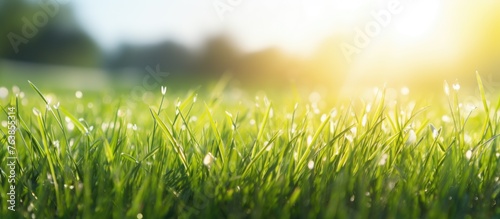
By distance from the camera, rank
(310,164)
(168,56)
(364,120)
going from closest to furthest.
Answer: (310,164) < (364,120) < (168,56)

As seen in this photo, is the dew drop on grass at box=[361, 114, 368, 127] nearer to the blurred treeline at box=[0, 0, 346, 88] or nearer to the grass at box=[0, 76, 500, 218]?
the grass at box=[0, 76, 500, 218]


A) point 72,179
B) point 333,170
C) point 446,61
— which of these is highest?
point 446,61

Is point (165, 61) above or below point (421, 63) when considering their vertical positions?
above

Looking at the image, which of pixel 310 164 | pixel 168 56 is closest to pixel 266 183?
pixel 310 164

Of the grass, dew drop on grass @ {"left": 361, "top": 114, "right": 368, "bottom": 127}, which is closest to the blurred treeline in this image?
dew drop on grass @ {"left": 361, "top": 114, "right": 368, "bottom": 127}

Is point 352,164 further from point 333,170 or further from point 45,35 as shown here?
point 45,35

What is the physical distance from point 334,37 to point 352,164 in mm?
12403

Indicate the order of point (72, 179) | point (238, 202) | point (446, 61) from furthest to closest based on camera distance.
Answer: point (446, 61) → point (72, 179) → point (238, 202)

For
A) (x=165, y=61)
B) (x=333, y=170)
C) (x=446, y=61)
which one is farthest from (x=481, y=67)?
(x=333, y=170)

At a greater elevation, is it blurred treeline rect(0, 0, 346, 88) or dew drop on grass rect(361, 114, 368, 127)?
blurred treeline rect(0, 0, 346, 88)

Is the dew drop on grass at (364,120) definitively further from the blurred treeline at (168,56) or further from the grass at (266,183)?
the blurred treeline at (168,56)

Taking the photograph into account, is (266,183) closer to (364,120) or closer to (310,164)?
(310,164)

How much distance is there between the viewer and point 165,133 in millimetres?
1310

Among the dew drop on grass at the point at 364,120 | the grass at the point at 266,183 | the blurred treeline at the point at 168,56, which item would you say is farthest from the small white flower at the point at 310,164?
the blurred treeline at the point at 168,56
